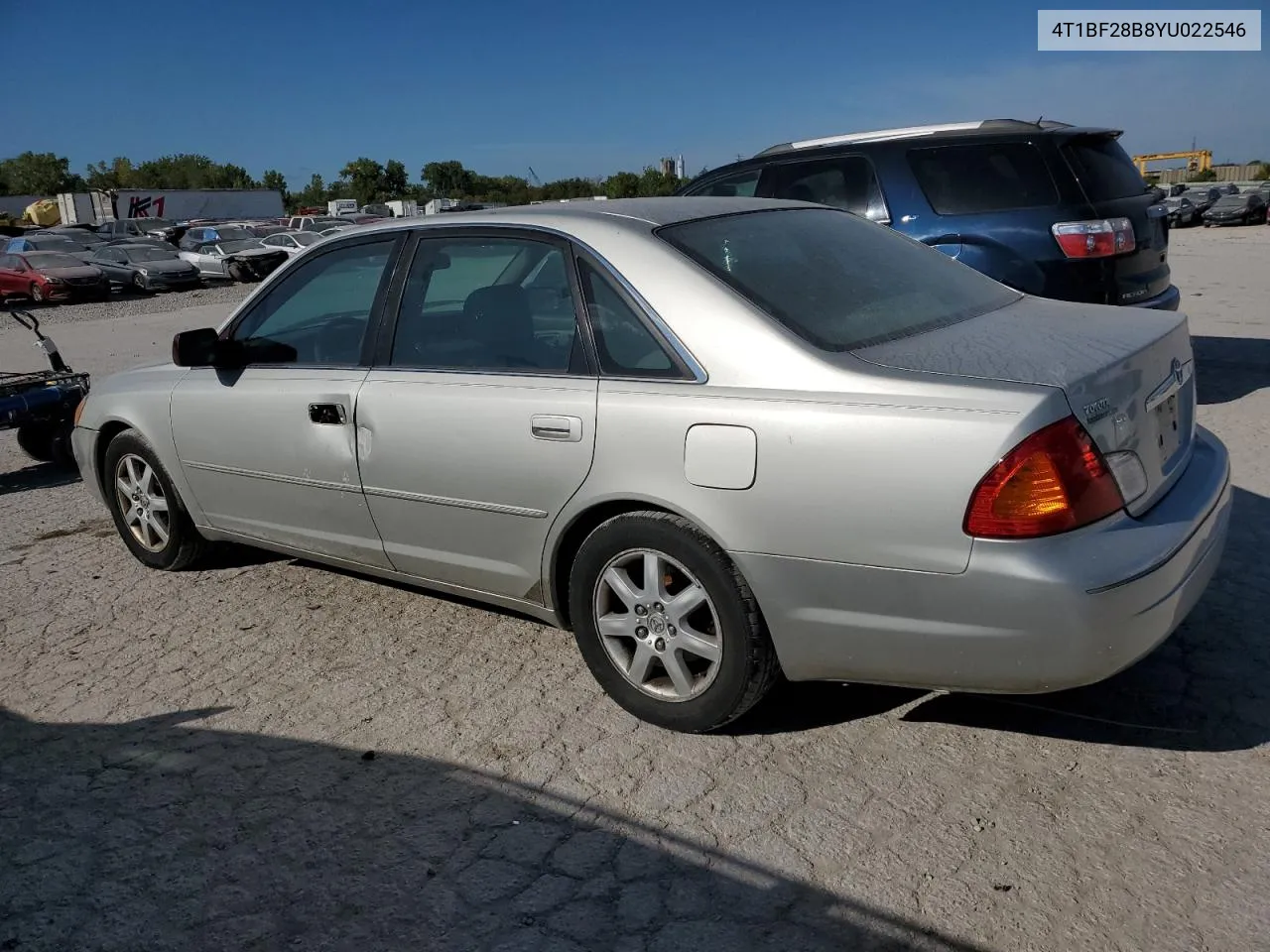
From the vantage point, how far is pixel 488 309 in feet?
12.6

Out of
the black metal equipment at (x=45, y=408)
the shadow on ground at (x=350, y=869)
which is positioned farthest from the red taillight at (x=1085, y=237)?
the black metal equipment at (x=45, y=408)

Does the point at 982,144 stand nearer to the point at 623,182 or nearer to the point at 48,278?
the point at 48,278

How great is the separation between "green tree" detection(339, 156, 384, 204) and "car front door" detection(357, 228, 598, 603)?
9438cm

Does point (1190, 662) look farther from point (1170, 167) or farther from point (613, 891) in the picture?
point (1170, 167)

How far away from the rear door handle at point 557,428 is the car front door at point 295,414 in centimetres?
90

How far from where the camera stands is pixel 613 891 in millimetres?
2648

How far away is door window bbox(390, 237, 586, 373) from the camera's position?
357 centimetres

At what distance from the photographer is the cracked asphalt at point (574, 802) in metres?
2.54

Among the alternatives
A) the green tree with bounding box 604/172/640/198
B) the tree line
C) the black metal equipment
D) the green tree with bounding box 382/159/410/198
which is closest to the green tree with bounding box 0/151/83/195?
the tree line

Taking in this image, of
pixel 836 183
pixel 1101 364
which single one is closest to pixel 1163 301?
pixel 836 183

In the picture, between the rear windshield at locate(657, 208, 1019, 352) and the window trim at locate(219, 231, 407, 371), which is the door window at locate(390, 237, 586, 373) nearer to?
the window trim at locate(219, 231, 407, 371)

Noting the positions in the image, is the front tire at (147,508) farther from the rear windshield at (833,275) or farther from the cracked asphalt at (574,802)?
the rear windshield at (833,275)

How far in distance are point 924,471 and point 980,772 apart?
96 centimetres

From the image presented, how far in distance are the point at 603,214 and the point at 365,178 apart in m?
97.8
